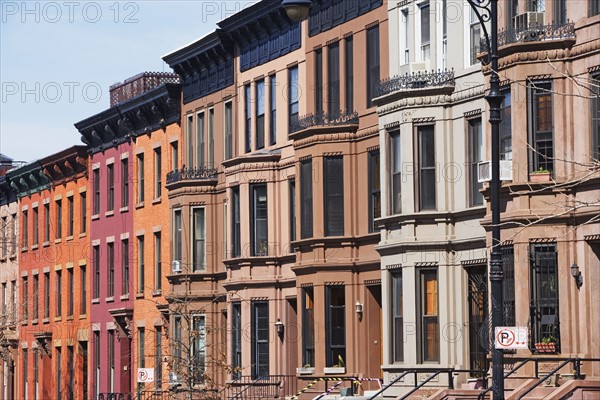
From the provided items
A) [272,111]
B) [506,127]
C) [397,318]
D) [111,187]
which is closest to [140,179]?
[111,187]

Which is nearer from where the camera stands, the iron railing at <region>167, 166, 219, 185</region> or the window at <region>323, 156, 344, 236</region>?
the window at <region>323, 156, 344, 236</region>

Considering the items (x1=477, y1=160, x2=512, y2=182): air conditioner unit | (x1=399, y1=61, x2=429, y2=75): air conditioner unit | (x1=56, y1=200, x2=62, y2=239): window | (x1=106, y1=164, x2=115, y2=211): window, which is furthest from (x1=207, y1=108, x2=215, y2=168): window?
(x1=477, y1=160, x2=512, y2=182): air conditioner unit

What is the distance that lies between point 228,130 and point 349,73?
30.3ft

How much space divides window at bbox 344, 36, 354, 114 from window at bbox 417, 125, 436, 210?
16.9ft

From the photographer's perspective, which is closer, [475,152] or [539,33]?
[539,33]

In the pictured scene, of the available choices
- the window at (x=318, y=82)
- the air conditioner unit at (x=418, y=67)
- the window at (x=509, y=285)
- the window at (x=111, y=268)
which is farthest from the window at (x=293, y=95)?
the window at (x=111, y=268)

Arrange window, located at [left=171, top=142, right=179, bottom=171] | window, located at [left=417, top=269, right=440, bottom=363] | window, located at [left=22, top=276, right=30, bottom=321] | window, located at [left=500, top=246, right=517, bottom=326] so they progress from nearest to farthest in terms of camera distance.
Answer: window, located at [left=500, top=246, right=517, bottom=326], window, located at [left=417, top=269, right=440, bottom=363], window, located at [left=171, top=142, right=179, bottom=171], window, located at [left=22, top=276, right=30, bottom=321]

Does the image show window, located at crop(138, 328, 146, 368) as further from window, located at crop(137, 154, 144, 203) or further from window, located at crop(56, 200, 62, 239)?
window, located at crop(56, 200, 62, 239)

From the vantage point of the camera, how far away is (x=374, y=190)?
4094 cm

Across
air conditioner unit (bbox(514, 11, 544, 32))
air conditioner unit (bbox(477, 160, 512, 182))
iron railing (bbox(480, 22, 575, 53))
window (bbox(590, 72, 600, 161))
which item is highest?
air conditioner unit (bbox(514, 11, 544, 32))

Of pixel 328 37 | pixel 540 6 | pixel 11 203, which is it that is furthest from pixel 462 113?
pixel 11 203

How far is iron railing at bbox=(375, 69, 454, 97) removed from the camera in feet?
122

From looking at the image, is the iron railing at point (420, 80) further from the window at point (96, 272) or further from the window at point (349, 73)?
the window at point (96, 272)

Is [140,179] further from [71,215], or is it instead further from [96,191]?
[71,215]
